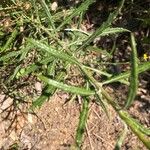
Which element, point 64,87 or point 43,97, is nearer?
point 64,87

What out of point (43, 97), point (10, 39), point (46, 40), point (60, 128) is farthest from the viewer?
point (60, 128)

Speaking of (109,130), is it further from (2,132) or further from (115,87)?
(2,132)

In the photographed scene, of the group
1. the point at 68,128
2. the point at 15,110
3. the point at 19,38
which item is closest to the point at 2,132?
the point at 15,110

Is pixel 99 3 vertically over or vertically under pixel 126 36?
over

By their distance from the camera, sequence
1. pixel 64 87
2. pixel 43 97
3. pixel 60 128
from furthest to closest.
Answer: pixel 60 128
pixel 43 97
pixel 64 87

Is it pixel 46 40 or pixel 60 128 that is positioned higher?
pixel 46 40

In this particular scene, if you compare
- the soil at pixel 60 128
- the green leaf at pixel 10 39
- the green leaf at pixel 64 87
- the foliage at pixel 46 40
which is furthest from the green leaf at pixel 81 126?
the soil at pixel 60 128

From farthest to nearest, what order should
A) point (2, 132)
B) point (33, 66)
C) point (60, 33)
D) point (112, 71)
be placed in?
point (112, 71)
point (2, 132)
point (60, 33)
point (33, 66)

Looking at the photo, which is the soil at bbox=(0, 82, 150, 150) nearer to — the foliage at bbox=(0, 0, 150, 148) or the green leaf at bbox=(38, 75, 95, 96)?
the foliage at bbox=(0, 0, 150, 148)

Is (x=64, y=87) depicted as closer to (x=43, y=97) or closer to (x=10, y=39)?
(x=43, y=97)

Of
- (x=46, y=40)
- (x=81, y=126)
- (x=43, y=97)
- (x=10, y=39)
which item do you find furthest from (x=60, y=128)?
(x=81, y=126)

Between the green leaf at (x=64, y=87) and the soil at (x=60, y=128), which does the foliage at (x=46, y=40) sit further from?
the soil at (x=60, y=128)
